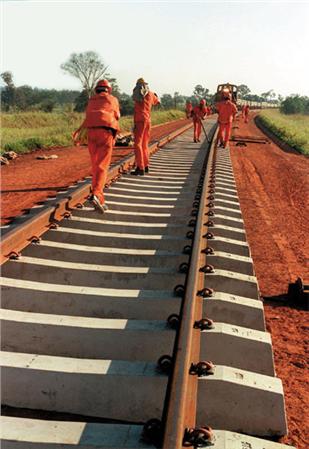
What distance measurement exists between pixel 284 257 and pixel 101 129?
2.66 metres

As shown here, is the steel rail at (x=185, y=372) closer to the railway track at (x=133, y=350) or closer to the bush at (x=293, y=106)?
the railway track at (x=133, y=350)

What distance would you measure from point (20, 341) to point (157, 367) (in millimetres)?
902

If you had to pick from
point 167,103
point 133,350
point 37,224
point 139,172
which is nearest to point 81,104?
point 167,103

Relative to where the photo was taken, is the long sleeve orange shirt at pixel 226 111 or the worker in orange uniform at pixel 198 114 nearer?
the long sleeve orange shirt at pixel 226 111

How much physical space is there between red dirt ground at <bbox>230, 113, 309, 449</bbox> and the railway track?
0.81ft

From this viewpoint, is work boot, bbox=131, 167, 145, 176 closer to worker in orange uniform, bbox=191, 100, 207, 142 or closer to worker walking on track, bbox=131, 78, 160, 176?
worker walking on track, bbox=131, 78, 160, 176

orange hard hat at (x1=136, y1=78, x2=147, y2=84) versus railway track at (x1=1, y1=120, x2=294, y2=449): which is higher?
orange hard hat at (x1=136, y1=78, x2=147, y2=84)

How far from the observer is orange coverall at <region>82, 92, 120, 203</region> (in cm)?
562

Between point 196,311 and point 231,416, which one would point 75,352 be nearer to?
point 196,311

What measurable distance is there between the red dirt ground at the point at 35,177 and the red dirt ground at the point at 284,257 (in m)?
3.23

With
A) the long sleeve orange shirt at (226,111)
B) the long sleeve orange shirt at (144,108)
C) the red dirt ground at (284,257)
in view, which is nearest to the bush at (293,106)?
the long sleeve orange shirt at (226,111)

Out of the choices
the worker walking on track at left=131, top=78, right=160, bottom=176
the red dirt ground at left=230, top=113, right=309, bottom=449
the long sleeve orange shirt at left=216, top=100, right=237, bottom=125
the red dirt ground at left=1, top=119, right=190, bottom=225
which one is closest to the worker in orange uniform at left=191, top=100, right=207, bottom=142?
the long sleeve orange shirt at left=216, top=100, right=237, bottom=125

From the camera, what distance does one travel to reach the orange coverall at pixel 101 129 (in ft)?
18.4

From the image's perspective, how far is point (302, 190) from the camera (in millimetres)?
9336
